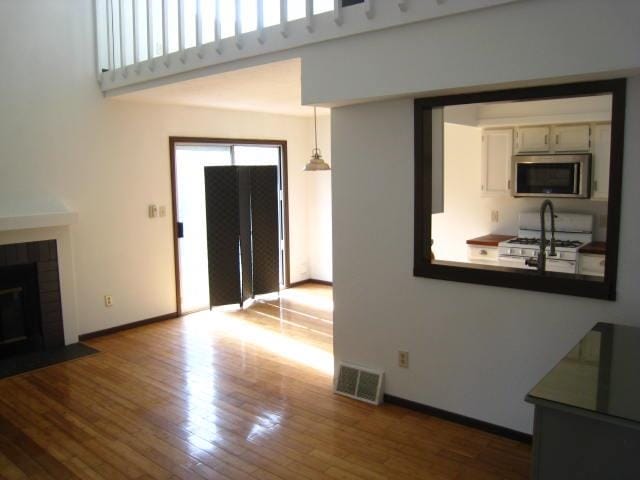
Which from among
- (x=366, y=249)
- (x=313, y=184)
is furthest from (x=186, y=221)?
(x=366, y=249)

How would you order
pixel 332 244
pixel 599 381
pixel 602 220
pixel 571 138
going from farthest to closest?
pixel 602 220, pixel 571 138, pixel 332 244, pixel 599 381

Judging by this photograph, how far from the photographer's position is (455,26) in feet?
8.91

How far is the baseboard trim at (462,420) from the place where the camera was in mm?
3068

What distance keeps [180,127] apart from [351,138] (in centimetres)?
271

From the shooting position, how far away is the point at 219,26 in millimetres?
3820

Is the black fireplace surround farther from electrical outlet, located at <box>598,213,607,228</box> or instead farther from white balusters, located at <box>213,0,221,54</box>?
electrical outlet, located at <box>598,213,607,228</box>

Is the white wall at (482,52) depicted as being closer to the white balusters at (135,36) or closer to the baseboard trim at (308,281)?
the white balusters at (135,36)

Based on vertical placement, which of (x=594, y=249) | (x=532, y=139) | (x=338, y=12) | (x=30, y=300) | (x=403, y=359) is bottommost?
(x=403, y=359)

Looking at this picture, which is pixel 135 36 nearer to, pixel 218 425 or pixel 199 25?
pixel 199 25

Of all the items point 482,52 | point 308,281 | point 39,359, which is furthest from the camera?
point 308,281

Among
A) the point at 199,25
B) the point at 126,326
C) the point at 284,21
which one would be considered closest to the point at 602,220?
the point at 284,21

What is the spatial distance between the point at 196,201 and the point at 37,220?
1833mm

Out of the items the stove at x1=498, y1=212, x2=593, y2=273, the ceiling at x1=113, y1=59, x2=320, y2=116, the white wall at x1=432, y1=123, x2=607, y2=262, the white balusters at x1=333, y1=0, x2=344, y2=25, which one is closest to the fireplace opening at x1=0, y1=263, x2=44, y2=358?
the ceiling at x1=113, y1=59, x2=320, y2=116

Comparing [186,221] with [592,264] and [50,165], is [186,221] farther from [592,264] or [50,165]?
[592,264]
